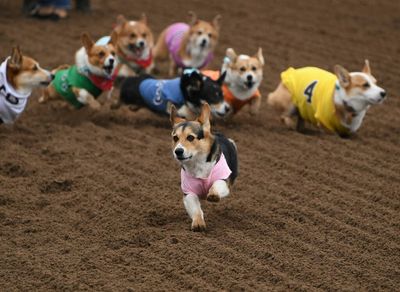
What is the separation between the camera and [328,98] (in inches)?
312

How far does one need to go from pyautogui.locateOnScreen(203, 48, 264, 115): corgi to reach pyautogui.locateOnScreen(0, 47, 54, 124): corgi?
188cm

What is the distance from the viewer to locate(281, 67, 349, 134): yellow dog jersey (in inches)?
312

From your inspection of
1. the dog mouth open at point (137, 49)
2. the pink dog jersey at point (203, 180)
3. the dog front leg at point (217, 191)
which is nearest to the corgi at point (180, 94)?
the dog mouth open at point (137, 49)

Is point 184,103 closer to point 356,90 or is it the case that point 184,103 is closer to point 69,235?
point 356,90

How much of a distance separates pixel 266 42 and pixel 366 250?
22.4 ft

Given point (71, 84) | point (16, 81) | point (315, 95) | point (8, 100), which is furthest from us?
point (71, 84)

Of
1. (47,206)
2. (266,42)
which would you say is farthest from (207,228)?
(266,42)

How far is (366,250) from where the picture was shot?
5398 millimetres

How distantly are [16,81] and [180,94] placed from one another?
1.71 metres

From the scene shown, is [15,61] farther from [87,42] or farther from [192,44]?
[192,44]

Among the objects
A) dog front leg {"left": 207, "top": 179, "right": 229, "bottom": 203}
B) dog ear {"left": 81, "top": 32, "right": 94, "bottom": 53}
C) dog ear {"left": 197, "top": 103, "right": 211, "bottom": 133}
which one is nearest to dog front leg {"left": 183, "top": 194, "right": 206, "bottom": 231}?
dog front leg {"left": 207, "top": 179, "right": 229, "bottom": 203}

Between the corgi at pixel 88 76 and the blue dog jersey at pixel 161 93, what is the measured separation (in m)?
0.43

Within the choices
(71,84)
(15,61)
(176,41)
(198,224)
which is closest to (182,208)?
(198,224)

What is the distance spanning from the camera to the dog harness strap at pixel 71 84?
8398 millimetres
